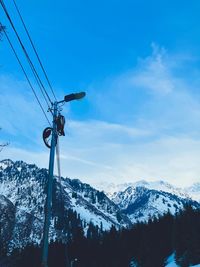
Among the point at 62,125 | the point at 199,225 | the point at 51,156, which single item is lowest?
the point at 51,156

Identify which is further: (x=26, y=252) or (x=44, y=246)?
(x=26, y=252)

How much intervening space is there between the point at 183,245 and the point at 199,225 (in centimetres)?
561

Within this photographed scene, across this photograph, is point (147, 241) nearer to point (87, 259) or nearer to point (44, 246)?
point (87, 259)

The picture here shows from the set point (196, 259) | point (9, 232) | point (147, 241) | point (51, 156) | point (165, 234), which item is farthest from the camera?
point (165, 234)

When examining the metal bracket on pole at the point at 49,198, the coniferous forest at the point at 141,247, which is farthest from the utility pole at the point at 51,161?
the coniferous forest at the point at 141,247

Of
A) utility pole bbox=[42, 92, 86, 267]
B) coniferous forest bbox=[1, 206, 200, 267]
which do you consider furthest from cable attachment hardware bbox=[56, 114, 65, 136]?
coniferous forest bbox=[1, 206, 200, 267]

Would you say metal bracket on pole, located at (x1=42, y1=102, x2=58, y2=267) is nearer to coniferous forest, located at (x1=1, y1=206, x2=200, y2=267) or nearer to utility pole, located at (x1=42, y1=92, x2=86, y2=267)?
utility pole, located at (x1=42, y1=92, x2=86, y2=267)

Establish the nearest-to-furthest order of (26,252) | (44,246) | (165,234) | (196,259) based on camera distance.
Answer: (44,246) → (196,259) → (165,234) → (26,252)

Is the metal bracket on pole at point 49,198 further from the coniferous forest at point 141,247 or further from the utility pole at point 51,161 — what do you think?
the coniferous forest at point 141,247

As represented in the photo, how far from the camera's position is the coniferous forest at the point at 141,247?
77.2 metres

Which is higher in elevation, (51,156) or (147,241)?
(147,241)

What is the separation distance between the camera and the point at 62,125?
12.6m

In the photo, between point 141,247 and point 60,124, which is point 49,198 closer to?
point 60,124

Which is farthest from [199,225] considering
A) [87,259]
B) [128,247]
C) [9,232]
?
[9,232]
